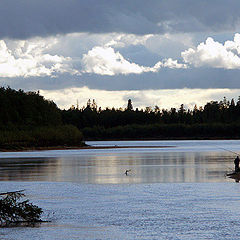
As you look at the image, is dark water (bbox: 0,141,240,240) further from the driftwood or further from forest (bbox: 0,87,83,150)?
forest (bbox: 0,87,83,150)

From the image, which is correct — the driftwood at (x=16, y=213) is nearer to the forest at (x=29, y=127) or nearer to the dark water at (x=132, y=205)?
the dark water at (x=132, y=205)

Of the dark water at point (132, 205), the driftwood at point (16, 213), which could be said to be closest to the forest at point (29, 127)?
the dark water at point (132, 205)

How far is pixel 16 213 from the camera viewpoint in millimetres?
31031

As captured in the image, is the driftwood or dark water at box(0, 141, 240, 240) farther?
the driftwood

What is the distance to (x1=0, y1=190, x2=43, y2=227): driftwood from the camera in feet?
100

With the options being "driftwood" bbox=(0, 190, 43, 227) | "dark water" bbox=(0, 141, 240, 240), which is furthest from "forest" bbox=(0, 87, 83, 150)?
"driftwood" bbox=(0, 190, 43, 227)

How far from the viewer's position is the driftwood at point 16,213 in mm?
30578

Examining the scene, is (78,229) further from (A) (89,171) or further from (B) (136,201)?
(A) (89,171)

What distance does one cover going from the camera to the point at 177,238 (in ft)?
92.2

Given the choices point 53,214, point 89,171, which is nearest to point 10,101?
point 89,171

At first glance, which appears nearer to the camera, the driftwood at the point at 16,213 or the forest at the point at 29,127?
the driftwood at the point at 16,213

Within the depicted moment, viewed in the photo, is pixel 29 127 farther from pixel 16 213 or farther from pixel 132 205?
pixel 16 213

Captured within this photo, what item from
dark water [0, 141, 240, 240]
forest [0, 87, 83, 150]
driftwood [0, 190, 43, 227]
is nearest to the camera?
dark water [0, 141, 240, 240]

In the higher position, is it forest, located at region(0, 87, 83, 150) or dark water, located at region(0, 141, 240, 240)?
forest, located at region(0, 87, 83, 150)
